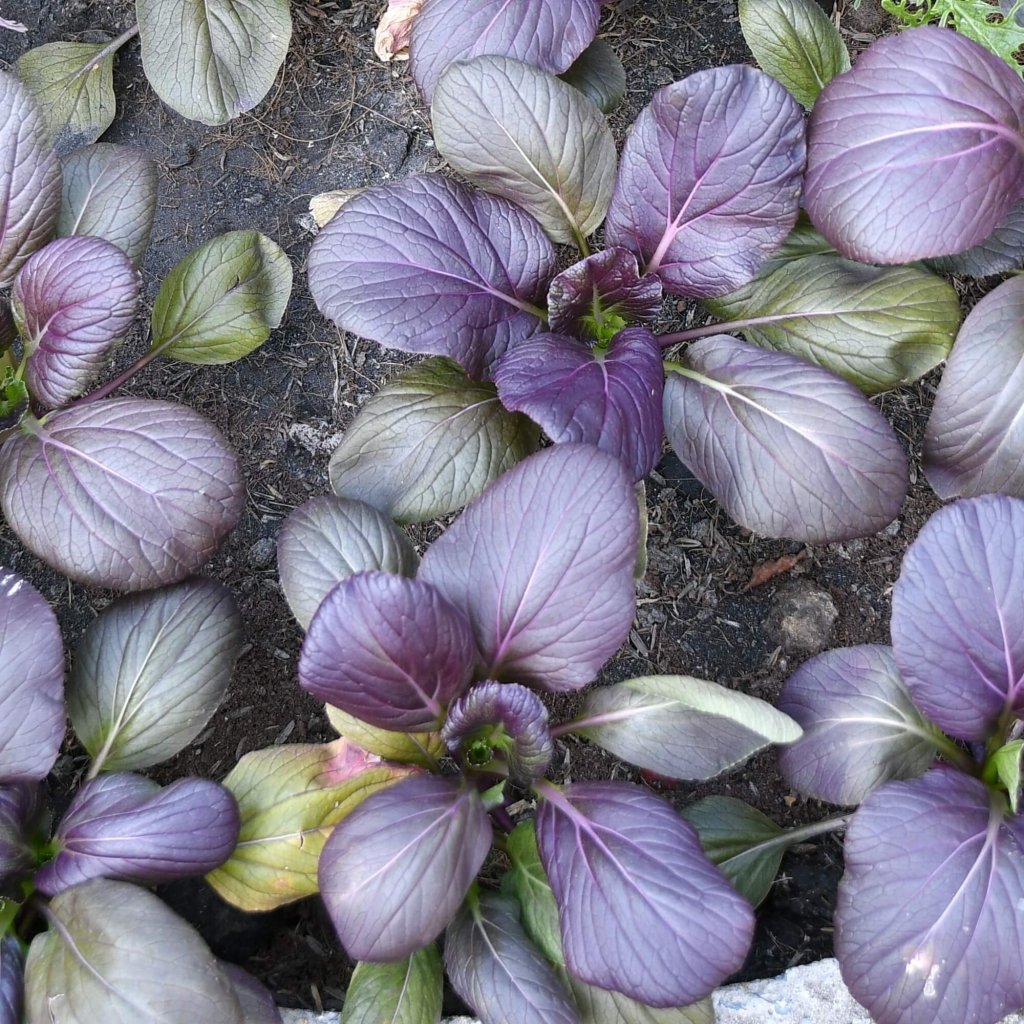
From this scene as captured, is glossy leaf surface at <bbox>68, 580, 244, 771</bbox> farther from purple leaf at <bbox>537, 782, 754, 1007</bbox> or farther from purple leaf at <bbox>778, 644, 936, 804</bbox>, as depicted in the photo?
purple leaf at <bbox>778, 644, 936, 804</bbox>

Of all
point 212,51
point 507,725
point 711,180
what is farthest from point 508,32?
point 507,725

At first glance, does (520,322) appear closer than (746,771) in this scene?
Yes

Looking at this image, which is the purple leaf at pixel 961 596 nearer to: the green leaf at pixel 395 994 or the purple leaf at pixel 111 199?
the green leaf at pixel 395 994

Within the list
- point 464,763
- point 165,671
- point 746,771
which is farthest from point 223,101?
point 746,771

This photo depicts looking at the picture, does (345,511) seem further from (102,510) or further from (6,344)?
(6,344)

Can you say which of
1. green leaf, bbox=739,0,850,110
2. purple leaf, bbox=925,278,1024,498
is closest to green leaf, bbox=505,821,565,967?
purple leaf, bbox=925,278,1024,498

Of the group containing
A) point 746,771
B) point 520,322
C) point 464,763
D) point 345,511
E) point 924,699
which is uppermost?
point 520,322
